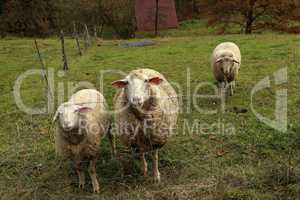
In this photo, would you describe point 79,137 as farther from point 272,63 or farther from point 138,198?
point 272,63

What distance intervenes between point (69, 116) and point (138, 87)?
0.98 metres

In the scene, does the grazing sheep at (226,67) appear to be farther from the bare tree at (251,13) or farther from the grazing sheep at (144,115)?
the bare tree at (251,13)

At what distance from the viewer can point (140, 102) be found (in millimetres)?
5328

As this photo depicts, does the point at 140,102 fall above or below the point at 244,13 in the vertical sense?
below

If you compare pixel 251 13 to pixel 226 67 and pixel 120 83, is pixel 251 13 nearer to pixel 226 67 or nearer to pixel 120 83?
pixel 226 67

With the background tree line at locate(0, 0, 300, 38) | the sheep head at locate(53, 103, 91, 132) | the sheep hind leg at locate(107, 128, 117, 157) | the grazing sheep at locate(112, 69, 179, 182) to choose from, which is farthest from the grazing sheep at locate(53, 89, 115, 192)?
the background tree line at locate(0, 0, 300, 38)

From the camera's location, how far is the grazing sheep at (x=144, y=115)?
219 inches

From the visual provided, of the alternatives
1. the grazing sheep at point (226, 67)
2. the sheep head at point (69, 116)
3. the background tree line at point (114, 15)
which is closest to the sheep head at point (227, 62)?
the grazing sheep at point (226, 67)

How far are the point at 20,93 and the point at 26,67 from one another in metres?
4.14

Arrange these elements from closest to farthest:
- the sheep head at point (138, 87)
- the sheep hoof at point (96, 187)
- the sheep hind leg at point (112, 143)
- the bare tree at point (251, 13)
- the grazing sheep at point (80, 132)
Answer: the sheep head at point (138, 87) < the grazing sheep at point (80, 132) < the sheep hoof at point (96, 187) < the sheep hind leg at point (112, 143) < the bare tree at point (251, 13)

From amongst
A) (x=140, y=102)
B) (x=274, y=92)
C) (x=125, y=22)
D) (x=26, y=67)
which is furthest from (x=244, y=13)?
(x=140, y=102)

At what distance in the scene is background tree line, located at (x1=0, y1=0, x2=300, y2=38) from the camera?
24891mm

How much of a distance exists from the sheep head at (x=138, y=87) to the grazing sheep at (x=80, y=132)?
0.67m

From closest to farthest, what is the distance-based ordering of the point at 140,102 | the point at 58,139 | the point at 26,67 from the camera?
1. the point at 140,102
2. the point at 58,139
3. the point at 26,67
